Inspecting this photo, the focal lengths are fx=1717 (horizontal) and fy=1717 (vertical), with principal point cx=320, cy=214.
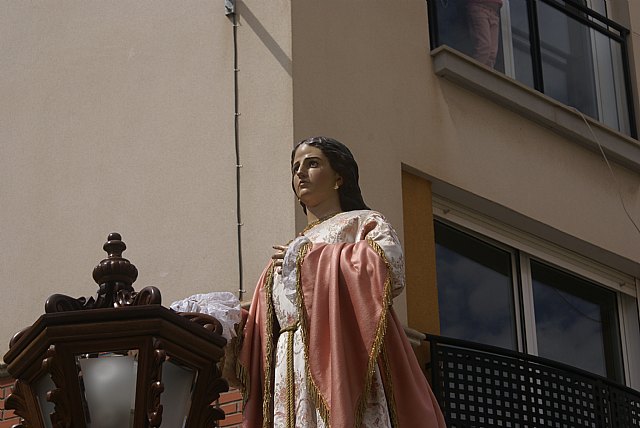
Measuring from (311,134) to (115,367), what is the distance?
141 inches

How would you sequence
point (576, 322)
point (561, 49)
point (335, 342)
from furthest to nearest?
point (561, 49), point (576, 322), point (335, 342)

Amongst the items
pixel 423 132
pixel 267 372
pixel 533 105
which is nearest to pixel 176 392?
pixel 267 372

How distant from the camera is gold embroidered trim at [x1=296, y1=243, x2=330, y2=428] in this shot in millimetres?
6691

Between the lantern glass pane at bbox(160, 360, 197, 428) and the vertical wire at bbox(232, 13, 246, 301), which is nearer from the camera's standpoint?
the lantern glass pane at bbox(160, 360, 197, 428)

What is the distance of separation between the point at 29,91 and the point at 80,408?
15.6ft

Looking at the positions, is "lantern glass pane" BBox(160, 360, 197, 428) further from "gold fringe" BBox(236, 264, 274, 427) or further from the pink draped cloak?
"gold fringe" BBox(236, 264, 274, 427)

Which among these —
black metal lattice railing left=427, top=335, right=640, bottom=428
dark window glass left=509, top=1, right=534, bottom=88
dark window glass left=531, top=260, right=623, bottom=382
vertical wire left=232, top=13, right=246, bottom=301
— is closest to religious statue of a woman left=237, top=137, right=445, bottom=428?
vertical wire left=232, top=13, right=246, bottom=301

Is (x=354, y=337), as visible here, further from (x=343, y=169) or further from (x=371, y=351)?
(x=343, y=169)

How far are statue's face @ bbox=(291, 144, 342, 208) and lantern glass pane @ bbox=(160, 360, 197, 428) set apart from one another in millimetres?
2100

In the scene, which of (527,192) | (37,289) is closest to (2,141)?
(37,289)

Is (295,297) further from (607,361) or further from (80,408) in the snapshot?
(607,361)

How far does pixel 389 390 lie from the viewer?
22.5 ft

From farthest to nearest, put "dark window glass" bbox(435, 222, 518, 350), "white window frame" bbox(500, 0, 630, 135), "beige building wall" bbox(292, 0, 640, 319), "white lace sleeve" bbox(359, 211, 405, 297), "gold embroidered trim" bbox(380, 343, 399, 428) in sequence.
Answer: "white window frame" bbox(500, 0, 630, 135), "dark window glass" bbox(435, 222, 518, 350), "beige building wall" bbox(292, 0, 640, 319), "white lace sleeve" bbox(359, 211, 405, 297), "gold embroidered trim" bbox(380, 343, 399, 428)

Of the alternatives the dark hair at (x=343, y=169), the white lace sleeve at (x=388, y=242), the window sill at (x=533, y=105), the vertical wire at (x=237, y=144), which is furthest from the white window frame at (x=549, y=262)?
the white lace sleeve at (x=388, y=242)
